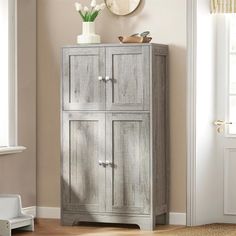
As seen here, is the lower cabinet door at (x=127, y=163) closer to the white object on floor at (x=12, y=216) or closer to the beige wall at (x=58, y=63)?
the beige wall at (x=58, y=63)

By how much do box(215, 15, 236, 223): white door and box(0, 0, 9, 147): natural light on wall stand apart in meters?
1.81

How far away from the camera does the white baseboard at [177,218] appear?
661cm

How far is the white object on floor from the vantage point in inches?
237

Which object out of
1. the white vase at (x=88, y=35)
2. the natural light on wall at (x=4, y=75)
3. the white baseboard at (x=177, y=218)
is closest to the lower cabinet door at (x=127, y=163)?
the white baseboard at (x=177, y=218)

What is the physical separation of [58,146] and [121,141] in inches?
31.4

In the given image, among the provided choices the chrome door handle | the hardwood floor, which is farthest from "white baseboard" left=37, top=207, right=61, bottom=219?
the chrome door handle

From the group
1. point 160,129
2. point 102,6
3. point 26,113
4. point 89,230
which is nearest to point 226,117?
point 160,129

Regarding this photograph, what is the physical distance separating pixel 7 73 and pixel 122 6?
1145 mm

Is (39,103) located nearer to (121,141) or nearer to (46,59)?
(46,59)

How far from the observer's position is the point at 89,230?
642 cm

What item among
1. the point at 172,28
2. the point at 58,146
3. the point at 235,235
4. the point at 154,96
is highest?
the point at 172,28

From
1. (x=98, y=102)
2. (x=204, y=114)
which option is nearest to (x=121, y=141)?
(x=98, y=102)

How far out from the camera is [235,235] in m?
6.18

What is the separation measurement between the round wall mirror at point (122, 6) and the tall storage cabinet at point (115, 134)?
1.55 ft
